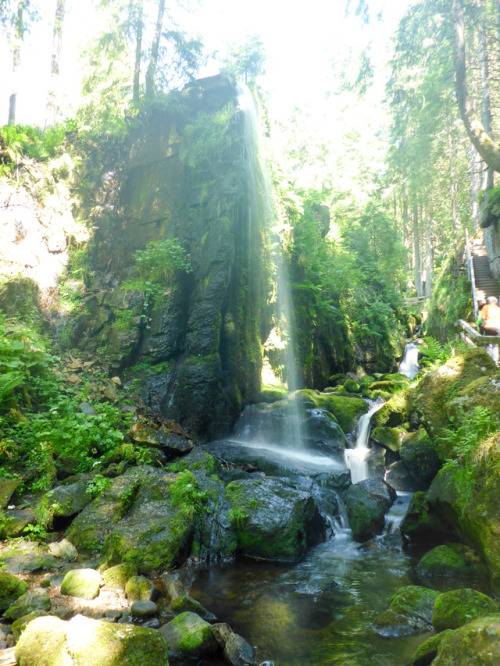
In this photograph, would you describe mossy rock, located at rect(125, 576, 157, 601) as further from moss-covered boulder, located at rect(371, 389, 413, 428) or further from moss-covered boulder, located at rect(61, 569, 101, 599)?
moss-covered boulder, located at rect(371, 389, 413, 428)

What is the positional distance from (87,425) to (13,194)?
26.1 feet

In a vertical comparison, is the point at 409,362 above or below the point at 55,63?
below

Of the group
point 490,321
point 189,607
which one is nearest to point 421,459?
point 490,321

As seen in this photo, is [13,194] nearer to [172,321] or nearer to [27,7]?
[172,321]

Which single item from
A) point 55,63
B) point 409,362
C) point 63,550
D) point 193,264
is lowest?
point 63,550

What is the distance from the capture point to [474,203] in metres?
25.2

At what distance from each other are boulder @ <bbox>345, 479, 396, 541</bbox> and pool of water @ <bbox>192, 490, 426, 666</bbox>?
0.26 m

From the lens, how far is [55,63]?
15.4 meters

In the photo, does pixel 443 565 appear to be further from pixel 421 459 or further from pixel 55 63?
pixel 55 63

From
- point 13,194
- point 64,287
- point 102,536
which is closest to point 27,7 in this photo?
point 13,194

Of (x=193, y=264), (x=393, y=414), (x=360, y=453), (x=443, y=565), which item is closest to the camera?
(x=443, y=565)

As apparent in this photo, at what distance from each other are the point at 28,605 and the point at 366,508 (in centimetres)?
571

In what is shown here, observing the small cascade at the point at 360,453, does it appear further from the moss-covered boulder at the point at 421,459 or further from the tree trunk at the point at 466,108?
the tree trunk at the point at 466,108

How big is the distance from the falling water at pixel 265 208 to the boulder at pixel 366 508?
7.20 meters
